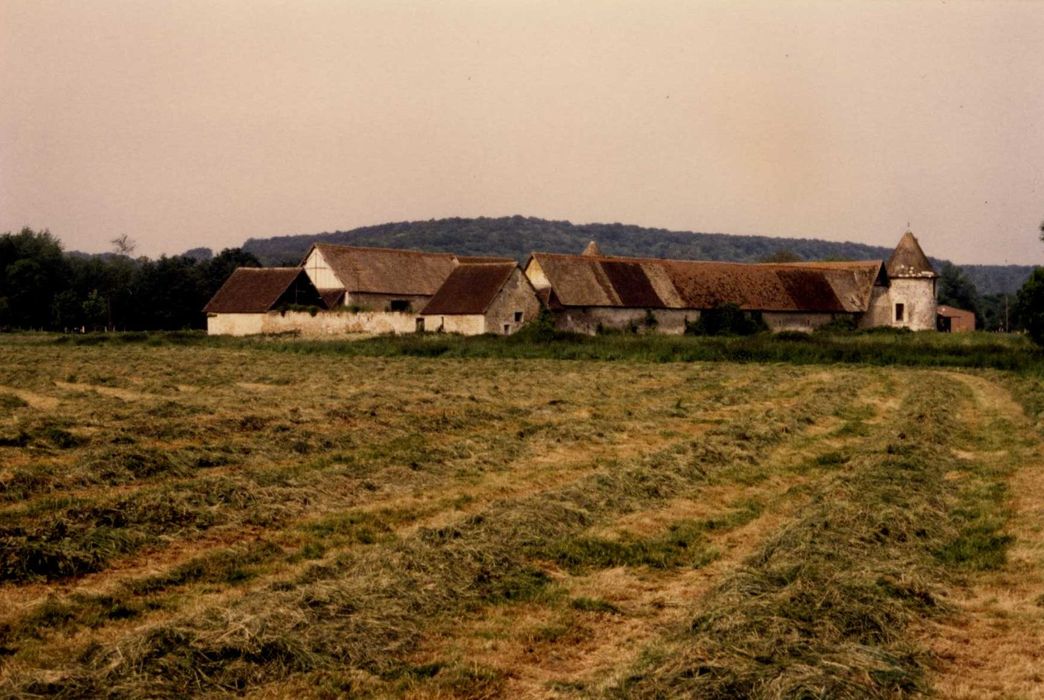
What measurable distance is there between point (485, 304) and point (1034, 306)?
27.4m

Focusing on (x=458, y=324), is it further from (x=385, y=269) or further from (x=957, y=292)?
(x=957, y=292)

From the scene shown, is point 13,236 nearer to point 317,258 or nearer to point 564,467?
point 317,258

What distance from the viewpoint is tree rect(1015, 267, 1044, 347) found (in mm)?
45594

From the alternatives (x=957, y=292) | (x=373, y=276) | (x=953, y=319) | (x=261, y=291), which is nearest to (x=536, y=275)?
(x=373, y=276)

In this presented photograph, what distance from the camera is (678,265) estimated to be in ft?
230

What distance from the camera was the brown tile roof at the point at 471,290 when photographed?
190 feet

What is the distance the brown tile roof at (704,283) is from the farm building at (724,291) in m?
0.07

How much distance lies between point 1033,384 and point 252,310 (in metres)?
44.9

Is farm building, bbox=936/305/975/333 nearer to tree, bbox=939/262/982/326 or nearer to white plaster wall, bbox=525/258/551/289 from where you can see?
tree, bbox=939/262/982/326

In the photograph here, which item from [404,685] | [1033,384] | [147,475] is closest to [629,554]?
[404,685]

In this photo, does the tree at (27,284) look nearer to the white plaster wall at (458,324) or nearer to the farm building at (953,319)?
the white plaster wall at (458,324)

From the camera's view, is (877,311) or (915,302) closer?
(915,302)

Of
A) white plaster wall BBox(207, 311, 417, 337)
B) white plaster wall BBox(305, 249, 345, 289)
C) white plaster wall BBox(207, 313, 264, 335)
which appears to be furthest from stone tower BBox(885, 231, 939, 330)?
white plaster wall BBox(207, 313, 264, 335)

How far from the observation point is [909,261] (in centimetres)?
7200
